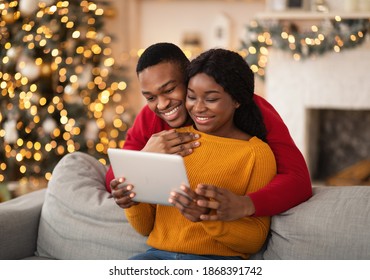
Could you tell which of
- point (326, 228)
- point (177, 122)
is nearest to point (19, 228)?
point (177, 122)

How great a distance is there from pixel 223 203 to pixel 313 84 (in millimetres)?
3217

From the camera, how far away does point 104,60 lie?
4.89 m

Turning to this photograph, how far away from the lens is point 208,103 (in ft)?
6.07

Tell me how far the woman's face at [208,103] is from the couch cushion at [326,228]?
1.14ft

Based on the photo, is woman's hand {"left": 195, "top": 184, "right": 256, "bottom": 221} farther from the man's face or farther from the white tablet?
the man's face

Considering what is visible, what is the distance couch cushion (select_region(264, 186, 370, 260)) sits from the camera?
1835mm

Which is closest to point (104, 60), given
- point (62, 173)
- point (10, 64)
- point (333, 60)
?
point (10, 64)

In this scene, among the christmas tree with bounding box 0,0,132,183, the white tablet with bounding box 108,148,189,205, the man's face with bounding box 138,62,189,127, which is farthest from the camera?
the christmas tree with bounding box 0,0,132,183

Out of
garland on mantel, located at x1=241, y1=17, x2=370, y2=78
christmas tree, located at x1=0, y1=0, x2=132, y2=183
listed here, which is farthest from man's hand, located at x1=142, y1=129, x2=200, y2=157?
garland on mantel, located at x1=241, y1=17, x2=370, y2=78

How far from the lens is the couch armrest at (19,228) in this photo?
2.29m

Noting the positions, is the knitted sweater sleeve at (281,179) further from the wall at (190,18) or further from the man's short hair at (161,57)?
the wall at (190,18)

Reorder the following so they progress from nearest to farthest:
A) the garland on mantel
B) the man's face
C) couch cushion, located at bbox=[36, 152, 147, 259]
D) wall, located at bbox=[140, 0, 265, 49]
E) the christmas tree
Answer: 1. the man's face
2. couch cushion, located at bbox=[36, 152, 147, 259]
3. the christmas tree
4. the garland on mantel
5. wall, located at bbox=[140, 0, 265, 49]

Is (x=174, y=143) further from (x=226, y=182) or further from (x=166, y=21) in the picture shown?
(x=166, y=21)
